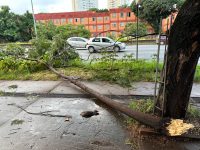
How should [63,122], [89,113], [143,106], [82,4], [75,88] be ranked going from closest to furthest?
[63,122]
[143,106]
[89,113]
[75,88]
[82,4]

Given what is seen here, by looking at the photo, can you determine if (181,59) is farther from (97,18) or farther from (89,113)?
(97,18)

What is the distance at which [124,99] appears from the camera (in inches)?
200

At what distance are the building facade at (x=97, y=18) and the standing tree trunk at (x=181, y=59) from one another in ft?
155

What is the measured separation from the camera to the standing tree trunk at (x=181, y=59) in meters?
2.85

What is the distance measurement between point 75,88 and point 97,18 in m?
46.8

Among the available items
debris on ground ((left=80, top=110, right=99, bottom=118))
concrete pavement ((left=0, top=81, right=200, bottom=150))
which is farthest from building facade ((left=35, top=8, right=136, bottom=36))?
debris on ground ((left=80, top=110, right=99, bottom=118))

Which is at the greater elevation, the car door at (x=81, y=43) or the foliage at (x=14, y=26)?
the foliage at (x=14, y=26)

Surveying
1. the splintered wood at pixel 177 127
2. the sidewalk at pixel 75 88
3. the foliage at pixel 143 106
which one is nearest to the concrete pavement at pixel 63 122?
the sidewalk at pixel 75 88

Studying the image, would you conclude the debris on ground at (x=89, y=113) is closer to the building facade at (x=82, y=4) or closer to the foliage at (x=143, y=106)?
the foliage at (x=143, y=106)

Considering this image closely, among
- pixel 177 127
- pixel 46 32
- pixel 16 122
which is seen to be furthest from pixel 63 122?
pixel 46 32

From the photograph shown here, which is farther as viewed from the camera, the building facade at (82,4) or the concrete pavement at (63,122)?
the building facade at (82,4)

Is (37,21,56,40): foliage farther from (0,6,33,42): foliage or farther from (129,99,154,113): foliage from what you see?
(0,6,33,42): foliage

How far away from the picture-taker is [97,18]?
51.0 metres

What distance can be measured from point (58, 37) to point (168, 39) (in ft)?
18.1
